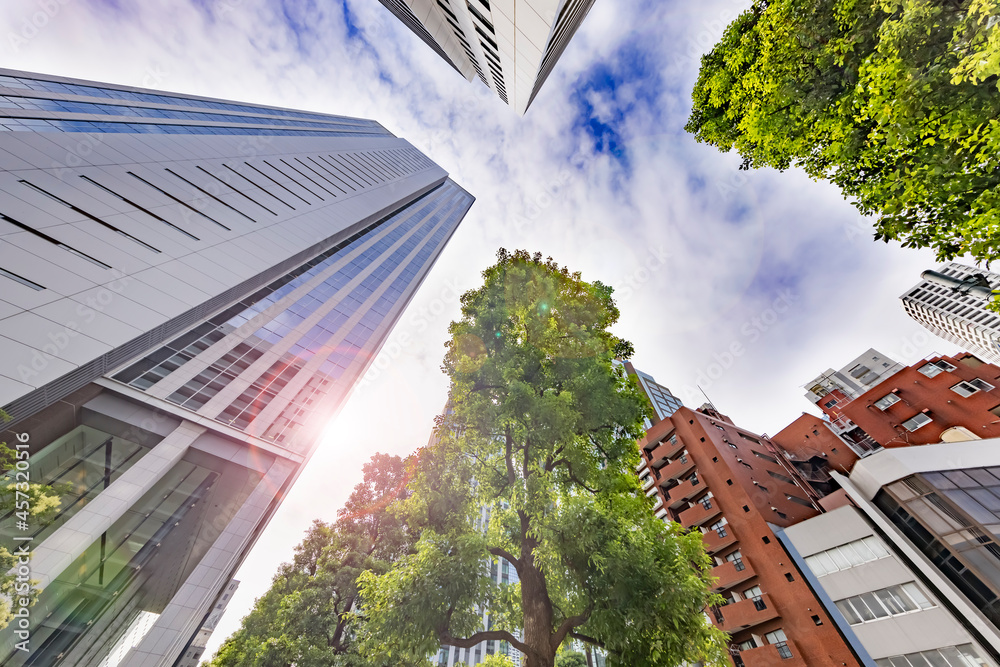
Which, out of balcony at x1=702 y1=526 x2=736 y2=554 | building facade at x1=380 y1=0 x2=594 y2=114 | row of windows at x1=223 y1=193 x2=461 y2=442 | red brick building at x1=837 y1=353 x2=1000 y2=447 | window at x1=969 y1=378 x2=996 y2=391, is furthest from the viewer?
window at x1=969 y1=378 x2=996 y2=391

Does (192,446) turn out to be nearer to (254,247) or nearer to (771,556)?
(254,247)

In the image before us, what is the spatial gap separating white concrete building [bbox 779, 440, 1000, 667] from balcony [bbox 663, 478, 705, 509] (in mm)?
5915

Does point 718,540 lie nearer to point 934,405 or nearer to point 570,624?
point 934,405

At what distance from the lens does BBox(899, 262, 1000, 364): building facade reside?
73.4m

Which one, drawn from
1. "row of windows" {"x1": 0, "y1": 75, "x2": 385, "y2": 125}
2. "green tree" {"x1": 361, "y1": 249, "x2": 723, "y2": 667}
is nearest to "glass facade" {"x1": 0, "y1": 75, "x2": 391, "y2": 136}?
"row of windows" {"x1": 0, "y1": 75, "x2": 385, "y2": 125}

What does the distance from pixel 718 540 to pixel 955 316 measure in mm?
114855

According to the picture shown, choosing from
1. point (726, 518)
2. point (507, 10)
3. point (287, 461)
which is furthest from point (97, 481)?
point (726, 518)

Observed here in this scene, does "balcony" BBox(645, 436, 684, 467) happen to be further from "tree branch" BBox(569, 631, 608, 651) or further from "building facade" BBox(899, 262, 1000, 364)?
"building facade" BBox(899, 262, 1000, 364)

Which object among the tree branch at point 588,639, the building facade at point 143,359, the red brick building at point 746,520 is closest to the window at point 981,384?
the red brick building at point 746,520

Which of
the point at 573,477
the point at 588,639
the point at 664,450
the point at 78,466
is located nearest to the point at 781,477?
the point at 664,450

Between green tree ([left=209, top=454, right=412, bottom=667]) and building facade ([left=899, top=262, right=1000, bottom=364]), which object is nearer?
green tree ([left=209, top=454, right=412, bottom=667])

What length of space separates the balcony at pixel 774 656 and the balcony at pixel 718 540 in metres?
5.11

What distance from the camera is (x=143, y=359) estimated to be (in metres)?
16.0

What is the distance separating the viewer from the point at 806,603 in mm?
18609
